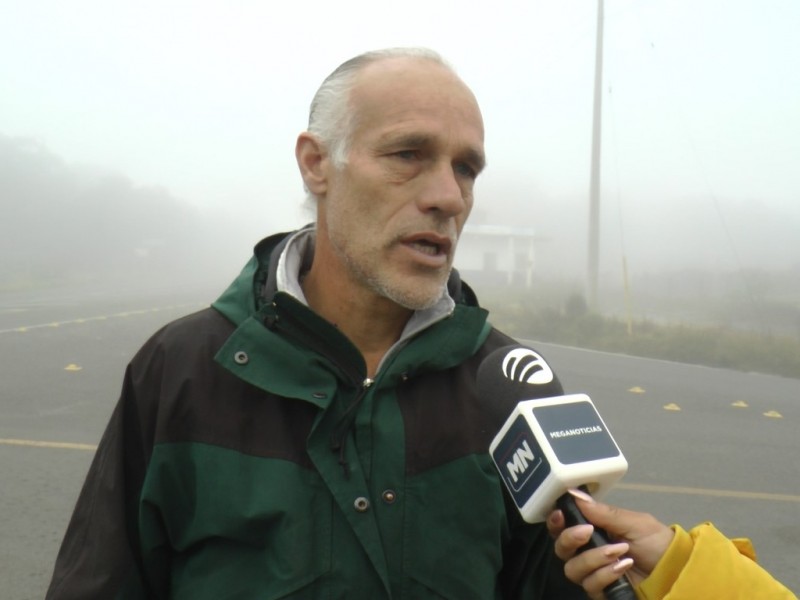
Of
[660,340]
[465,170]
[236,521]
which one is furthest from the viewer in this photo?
[660,340]

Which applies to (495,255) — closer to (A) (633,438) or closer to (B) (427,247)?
(A) (633,438)

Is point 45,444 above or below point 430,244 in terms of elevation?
below

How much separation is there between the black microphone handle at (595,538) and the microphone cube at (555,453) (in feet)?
0.05

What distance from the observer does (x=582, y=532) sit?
4.22 feet

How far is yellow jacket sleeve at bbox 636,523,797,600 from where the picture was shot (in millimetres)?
1324

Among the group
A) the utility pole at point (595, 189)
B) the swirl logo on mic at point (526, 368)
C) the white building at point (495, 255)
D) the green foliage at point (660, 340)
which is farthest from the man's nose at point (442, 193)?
the white building at point (495, 255)

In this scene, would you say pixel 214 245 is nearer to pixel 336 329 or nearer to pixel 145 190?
pixel 145 190

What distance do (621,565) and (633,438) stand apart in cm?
697

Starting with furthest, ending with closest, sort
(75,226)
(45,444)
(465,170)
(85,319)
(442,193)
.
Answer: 1. (75,226)
2. (85,319)
3. (45,444)
4. (465,170)
5. (442,193)

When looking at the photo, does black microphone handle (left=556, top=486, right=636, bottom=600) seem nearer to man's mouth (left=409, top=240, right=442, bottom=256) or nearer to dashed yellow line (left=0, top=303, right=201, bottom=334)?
man's mouth (left=409, top=240, right=442, bottom=256)

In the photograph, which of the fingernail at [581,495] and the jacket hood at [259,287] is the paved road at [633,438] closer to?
the jacket hood at [259,287]

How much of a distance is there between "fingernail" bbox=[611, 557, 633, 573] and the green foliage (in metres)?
14.2

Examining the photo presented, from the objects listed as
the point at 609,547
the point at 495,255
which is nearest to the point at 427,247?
the point at 609,547

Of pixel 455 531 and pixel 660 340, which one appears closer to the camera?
pixel 455 531
